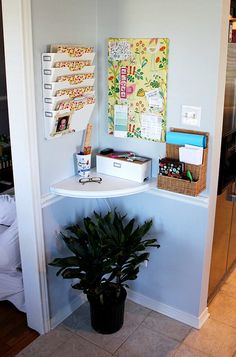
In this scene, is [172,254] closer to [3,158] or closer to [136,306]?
[136,306]

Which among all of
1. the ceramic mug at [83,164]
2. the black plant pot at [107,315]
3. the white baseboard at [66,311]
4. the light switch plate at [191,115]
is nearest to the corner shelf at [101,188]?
the ceramic mug at [83,164]

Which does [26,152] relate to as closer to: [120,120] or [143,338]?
[120,120]

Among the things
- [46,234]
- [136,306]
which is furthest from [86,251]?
[136,306]

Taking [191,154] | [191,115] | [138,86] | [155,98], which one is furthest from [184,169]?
[138,86]

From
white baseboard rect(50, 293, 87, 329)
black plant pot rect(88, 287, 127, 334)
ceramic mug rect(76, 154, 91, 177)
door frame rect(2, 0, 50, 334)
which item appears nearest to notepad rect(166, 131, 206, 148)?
ceramic mug rect(76, 154, 91, 177)

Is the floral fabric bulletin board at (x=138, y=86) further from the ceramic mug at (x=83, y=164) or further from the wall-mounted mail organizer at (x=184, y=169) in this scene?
the ceramic mug at (x=83, y=164)

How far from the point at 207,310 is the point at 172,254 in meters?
0.47

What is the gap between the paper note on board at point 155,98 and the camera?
6.93ft

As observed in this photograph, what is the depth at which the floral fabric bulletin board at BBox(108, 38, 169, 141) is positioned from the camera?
2072mm

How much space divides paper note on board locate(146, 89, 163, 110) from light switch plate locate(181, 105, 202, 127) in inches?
5.4

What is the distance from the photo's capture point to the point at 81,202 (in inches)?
93.4

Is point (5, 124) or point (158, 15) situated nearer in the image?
point (158, 15)

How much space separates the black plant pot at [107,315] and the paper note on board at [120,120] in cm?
93

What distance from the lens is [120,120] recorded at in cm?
229
